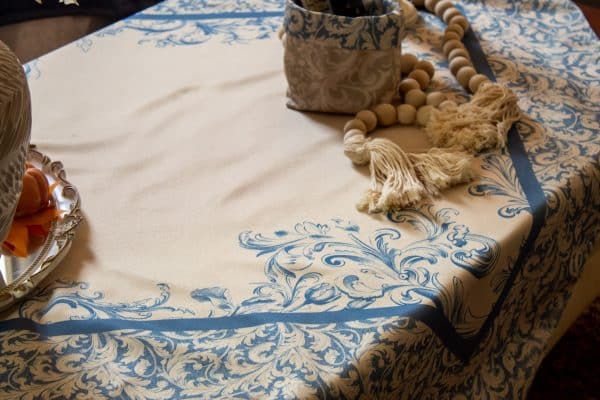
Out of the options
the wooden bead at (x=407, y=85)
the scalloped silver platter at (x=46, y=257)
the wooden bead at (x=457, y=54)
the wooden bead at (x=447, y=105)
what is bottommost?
the scalloped silver platter at (x=46, y=257)

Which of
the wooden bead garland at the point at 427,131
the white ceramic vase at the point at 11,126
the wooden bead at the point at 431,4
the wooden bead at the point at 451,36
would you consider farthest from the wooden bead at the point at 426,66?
the white ceramic vase at the point at 11,126

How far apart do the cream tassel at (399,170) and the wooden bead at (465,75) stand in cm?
17

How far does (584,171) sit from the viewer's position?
81 centimetres

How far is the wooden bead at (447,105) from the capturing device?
88 cm

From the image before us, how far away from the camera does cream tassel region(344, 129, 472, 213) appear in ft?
2.43

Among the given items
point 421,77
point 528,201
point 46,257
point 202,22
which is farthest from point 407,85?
point 46,257

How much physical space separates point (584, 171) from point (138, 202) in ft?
1.67

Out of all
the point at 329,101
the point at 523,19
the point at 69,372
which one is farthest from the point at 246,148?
the point at 523,19

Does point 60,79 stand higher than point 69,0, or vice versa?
point 69,0

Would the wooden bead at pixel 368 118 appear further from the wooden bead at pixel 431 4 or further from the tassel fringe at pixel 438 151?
the wooden bead at pixel 431 4

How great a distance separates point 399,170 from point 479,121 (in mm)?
143

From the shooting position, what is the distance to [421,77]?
93 centimetres

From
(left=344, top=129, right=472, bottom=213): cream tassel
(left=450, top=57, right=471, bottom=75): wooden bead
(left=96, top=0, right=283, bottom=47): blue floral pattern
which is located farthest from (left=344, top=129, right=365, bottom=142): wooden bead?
(left=96, top=0, right=283, bottom=47): blue floral pattern

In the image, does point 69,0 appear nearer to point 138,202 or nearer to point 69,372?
point 138,202
